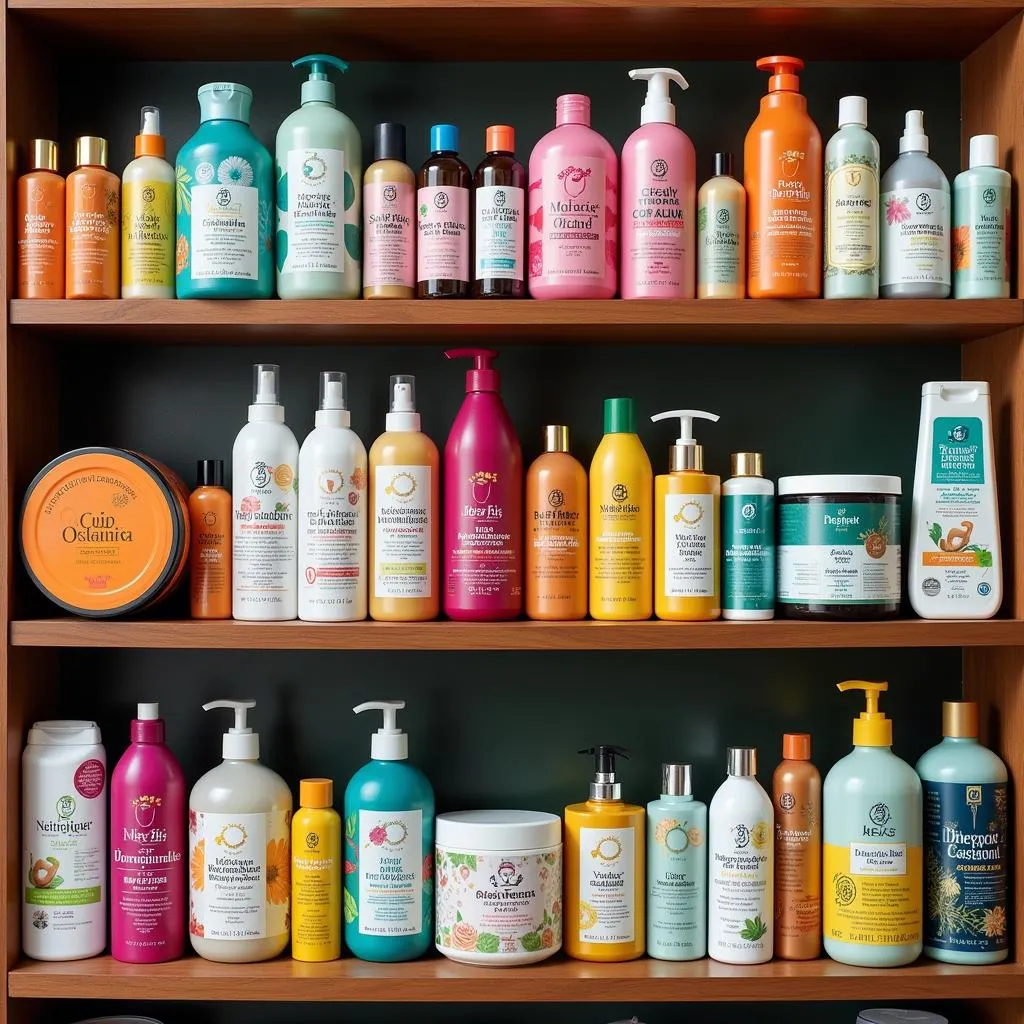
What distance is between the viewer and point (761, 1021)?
1241 mm

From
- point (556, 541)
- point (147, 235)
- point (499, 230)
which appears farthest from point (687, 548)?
point (147, 235)

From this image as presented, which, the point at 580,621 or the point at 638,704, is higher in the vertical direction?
the point at 580,621

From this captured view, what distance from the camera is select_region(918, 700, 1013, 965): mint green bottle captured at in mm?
1095

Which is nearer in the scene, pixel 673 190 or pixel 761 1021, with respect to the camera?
pixel 673 190

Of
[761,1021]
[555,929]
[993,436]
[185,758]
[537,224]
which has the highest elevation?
[537,224]

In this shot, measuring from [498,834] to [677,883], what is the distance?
7.5 inches

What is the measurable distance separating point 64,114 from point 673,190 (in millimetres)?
689

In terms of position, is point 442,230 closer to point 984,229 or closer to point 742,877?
point 984,229

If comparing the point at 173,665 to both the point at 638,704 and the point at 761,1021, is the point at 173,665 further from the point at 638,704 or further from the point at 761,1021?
the point at 761,1021

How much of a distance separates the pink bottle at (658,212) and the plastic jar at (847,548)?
24 cm

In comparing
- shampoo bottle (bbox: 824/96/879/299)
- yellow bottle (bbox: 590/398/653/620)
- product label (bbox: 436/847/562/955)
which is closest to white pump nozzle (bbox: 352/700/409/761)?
product label (bbox: 436/847/562/955)

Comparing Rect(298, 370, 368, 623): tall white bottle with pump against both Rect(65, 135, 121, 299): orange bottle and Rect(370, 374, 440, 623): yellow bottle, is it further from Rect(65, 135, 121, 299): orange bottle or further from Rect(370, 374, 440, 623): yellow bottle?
Rect(65, 135, 121, 299): orange bottle

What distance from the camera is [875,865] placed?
3.56 ft

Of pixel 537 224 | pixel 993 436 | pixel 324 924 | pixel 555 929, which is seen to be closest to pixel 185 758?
pixel 324 924
